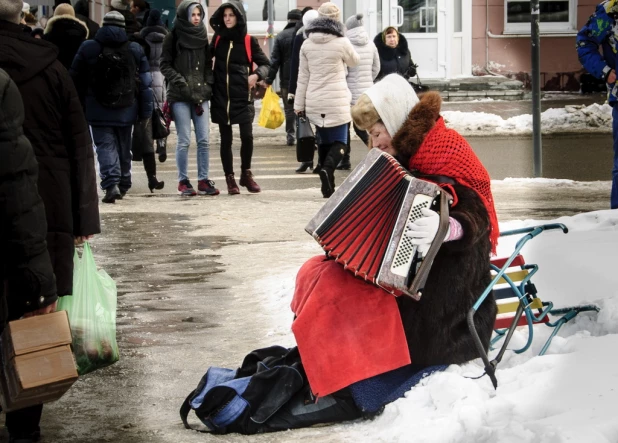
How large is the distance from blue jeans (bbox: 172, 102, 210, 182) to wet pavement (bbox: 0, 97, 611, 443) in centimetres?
33

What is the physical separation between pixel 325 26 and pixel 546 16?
16029mm

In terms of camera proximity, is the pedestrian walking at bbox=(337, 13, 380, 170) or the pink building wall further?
the pink building wall

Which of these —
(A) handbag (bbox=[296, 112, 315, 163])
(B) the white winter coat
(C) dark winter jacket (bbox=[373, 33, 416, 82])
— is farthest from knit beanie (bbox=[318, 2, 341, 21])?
(C) dark winter jacket (bbox=[373, 33, 416, 82])

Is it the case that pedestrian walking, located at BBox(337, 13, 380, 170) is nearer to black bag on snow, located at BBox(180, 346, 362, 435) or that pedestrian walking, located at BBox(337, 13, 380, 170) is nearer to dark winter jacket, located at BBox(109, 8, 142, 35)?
dark winter jacket, located at BBox(109, 8, 142, 35)

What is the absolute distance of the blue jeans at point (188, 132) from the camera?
11.7m

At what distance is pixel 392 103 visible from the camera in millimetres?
4984

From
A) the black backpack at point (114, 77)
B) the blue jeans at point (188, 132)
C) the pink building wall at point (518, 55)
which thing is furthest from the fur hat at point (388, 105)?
the pink building wall at point (518, 55)

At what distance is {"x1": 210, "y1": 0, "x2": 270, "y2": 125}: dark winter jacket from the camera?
38.3 ft

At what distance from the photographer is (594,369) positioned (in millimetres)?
4559

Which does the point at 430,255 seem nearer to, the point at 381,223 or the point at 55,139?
the point at 381,223

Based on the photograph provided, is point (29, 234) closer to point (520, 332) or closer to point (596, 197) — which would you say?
point (520, 332)


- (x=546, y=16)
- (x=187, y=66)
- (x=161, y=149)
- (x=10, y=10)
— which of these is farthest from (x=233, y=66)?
(x=546, y=16)

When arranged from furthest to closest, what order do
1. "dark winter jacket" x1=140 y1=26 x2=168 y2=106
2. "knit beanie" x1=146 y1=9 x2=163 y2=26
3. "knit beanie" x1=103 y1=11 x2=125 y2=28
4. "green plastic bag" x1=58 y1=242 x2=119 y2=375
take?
1. "knit beanie" x1=146 y1=9 x2=163 y2=26
2. "dark winter jacket" x1=140 y1=26 x2=168 y2=106
3. "knit beanie" x1=103 y1=11 x2=125 y2=28
4. "green plastic bag" x1=58 y1=242 x2=119 y2=375

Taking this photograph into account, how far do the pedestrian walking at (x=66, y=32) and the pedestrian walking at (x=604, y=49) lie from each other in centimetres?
489
